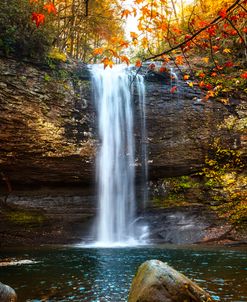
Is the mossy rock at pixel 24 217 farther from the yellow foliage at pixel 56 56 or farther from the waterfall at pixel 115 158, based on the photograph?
the yellow foliage at pixel 56 56

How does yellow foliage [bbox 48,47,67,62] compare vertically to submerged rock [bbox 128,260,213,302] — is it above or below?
above

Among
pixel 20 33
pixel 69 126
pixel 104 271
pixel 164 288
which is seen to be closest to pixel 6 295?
pixel 164 288

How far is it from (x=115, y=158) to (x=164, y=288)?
376 inches

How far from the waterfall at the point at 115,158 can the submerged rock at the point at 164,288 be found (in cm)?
872

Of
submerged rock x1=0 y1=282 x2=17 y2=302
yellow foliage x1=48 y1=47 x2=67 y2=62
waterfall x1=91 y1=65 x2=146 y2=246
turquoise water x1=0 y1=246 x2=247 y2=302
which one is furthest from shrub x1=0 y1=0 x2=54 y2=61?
submerged rock x1=0 y1=282 x2=17 y2=302

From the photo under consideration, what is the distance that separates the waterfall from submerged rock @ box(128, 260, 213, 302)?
872cm

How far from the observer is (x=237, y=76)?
1434 cm

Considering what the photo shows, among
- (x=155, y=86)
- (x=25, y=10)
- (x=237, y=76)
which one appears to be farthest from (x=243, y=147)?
(x=25, y=10)

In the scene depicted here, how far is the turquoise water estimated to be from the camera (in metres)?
5.29

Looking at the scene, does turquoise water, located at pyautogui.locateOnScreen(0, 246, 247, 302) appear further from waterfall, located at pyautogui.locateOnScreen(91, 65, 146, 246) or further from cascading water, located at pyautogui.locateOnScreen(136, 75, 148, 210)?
cascading water, located at pyautogui.locateOnScreen(136, 75, 148, 210)

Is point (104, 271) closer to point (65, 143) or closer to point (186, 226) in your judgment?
point (186, 226)

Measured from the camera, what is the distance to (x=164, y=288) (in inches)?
155

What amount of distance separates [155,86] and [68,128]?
4.01 metres

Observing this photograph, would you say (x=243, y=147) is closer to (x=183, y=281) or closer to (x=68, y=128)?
(x=68, y=128)
